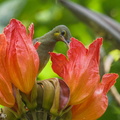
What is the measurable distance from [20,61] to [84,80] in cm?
24

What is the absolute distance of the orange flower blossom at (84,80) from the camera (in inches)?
63.8

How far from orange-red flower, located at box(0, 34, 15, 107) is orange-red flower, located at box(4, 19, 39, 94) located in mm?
14

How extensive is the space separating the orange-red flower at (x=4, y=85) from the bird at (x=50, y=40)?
1.42 feet

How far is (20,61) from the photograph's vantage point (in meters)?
1.61

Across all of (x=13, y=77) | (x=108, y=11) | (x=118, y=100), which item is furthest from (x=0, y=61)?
(x=108, y=11)

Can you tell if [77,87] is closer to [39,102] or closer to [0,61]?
[39,102]

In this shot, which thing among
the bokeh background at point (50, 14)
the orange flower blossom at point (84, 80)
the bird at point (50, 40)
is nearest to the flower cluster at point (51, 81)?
the orange flower blossom at point (84, 80)

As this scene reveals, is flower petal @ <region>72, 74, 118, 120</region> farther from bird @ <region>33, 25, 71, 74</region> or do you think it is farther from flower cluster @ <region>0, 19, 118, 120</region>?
bird @ <region>33, 25, 71, 74</region>

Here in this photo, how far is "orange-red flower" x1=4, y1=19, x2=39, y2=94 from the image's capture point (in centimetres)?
160

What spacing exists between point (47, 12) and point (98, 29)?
1.41m

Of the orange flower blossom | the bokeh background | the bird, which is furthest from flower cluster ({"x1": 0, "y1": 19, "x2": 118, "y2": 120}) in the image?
the bokeh background

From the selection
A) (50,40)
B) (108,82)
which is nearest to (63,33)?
(50,40)

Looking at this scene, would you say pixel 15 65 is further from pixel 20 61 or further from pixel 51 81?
pixel 51 81

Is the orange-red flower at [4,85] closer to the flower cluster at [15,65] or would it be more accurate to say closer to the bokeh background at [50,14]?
the flower cluster at [15,65]
